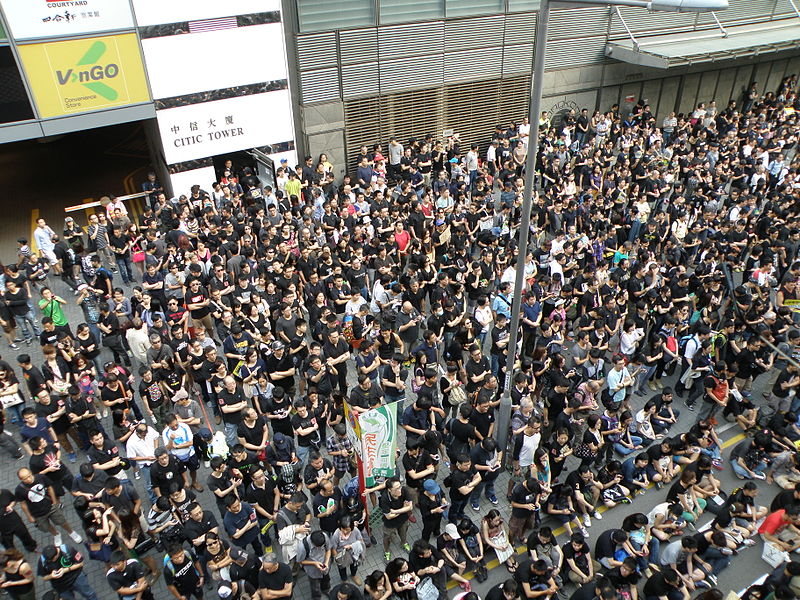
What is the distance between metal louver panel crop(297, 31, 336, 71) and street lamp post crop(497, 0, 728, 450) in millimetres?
12281

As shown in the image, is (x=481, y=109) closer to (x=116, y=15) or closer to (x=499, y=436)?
(x=116, y=15)

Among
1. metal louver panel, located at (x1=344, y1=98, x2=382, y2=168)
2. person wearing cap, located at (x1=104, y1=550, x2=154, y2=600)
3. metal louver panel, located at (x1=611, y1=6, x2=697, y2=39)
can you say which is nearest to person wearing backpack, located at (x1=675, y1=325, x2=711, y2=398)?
person wearing cap, located at (x1=104, y1=550, x2=154, y2=600)

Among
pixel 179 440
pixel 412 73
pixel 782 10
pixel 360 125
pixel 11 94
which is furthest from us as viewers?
pixel 782 10

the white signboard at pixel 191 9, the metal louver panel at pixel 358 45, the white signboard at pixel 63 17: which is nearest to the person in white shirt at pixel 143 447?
the white signboard at pixel 63 17

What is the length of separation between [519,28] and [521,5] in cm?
81

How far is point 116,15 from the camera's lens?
51.7 feet

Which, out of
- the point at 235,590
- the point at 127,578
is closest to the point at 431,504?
the point at 235,590

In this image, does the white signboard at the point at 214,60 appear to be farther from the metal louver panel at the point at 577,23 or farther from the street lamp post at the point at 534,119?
the street lamp post at the point at 534,119

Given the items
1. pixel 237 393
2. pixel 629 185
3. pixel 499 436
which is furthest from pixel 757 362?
pixel 237 393

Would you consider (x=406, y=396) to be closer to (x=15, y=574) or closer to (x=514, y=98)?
(x=15, y=574)

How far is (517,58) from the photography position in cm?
2320

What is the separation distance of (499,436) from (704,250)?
803 centimetres

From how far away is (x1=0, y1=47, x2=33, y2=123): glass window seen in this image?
1480cm

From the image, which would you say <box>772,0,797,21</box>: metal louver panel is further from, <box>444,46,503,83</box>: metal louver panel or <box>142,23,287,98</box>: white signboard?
<box>142,23,287,98</box>: white signboard
